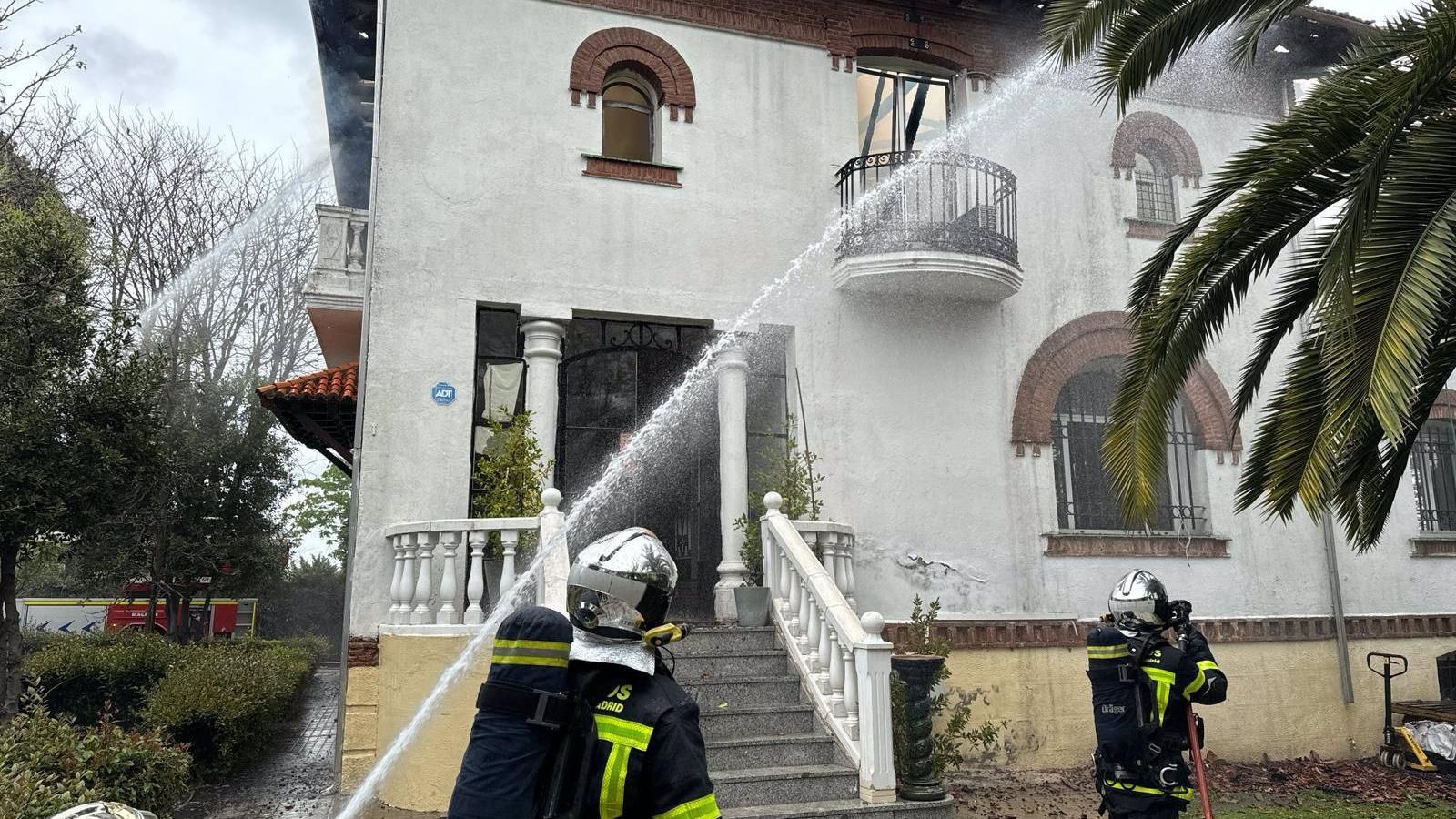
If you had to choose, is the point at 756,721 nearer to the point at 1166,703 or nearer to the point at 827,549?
the point at 827,549

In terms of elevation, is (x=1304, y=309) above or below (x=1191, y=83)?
below

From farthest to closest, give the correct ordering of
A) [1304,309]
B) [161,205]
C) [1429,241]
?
[161,205]
[1304,309]
[1429,241]

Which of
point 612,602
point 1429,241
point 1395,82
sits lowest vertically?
point 612,602

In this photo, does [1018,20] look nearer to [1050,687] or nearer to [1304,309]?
[1304,309]

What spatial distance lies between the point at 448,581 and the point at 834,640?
3.10 m

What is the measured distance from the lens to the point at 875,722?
22.6 ft

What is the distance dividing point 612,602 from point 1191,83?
481 inches

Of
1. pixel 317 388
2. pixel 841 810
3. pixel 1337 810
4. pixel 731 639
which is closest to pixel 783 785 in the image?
pixel 841 810

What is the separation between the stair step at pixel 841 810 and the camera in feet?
21.4

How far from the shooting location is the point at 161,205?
70.9ft

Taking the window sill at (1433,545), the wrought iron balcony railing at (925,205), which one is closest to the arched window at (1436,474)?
the window sill at (1433,545)

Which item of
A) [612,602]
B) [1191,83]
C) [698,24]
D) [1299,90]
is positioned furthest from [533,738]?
[1299,90]

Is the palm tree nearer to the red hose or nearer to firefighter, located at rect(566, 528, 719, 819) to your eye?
the red hose

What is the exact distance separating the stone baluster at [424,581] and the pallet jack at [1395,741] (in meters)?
10.0
